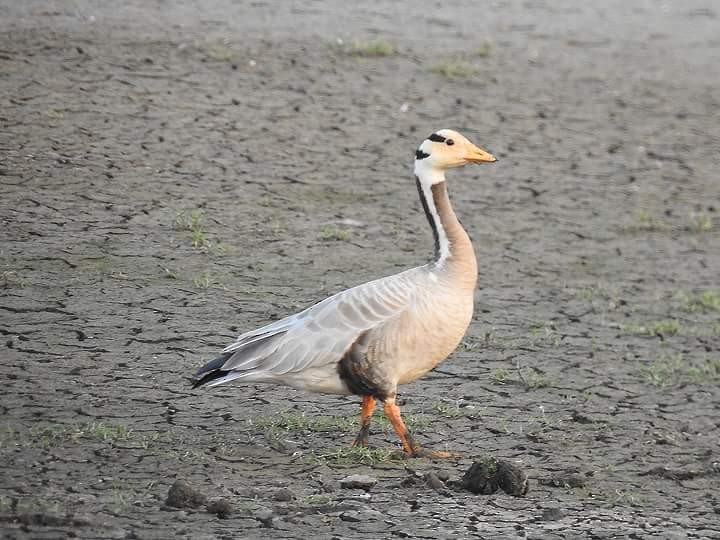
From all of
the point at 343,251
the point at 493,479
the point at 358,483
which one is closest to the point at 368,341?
the point at 358,483

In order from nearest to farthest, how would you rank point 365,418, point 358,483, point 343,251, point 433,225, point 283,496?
point 283,496, point 358,483, point 365,418, point 433,225, point 343,251

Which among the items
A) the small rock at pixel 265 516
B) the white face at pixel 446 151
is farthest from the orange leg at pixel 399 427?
the white face at pixel 446 151

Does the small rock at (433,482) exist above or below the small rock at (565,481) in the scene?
above

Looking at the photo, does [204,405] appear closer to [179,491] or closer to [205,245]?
[179,491]

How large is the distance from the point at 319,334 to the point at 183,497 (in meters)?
1.30

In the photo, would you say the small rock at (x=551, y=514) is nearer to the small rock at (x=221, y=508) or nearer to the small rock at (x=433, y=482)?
the small rock at (x=433, y=482)

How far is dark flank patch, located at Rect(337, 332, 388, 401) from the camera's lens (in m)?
6.62

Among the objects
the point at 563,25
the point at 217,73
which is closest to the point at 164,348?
the point at 217,73

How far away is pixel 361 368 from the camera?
261 inches

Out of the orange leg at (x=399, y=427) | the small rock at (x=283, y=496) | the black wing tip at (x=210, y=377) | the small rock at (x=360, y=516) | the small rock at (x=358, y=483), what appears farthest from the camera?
the orange leg at (x=399, y=427)

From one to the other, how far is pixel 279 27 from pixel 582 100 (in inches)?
131

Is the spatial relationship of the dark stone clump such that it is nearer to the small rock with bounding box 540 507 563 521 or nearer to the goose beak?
the small rock with bounding box 540 507 563 521

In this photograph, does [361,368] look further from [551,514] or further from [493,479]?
[551,514]

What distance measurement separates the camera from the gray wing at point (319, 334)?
21.7 feet
